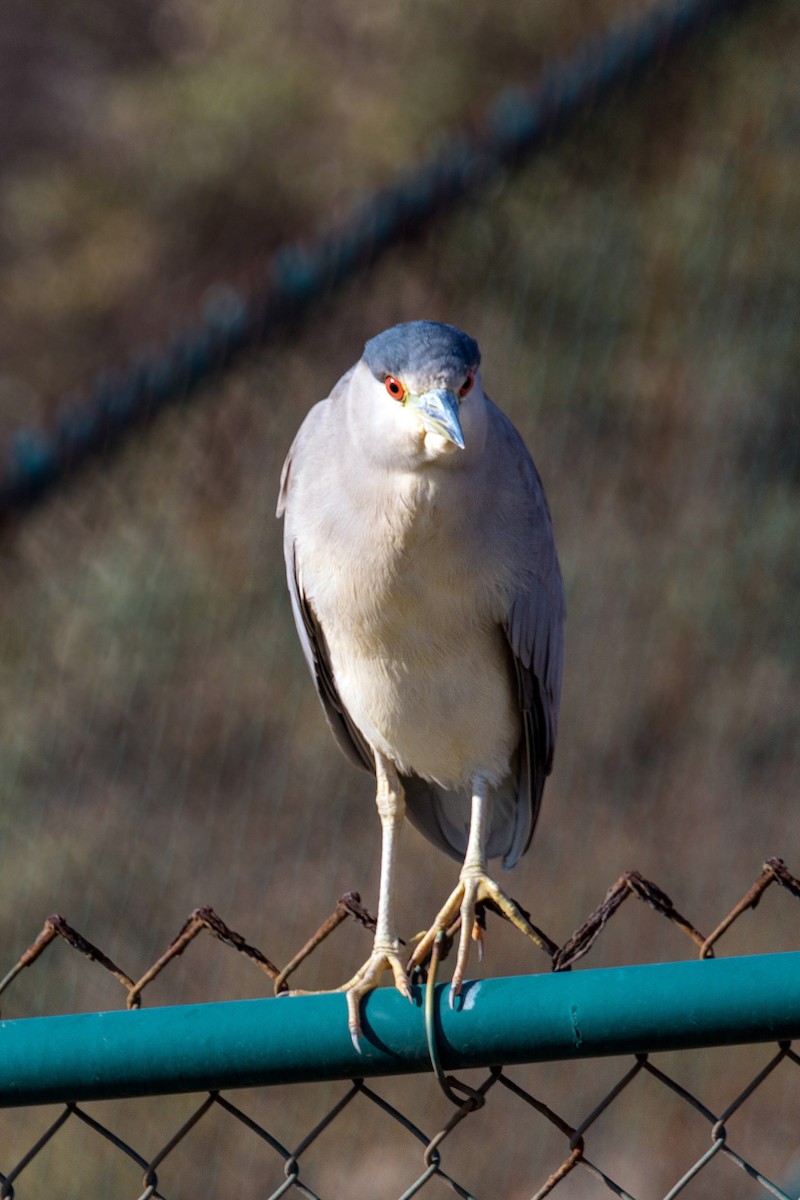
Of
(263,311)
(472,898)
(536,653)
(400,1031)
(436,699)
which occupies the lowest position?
(400,1031)

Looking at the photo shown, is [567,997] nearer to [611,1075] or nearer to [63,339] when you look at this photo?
[611,1075]

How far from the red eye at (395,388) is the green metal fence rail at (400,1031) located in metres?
0.93

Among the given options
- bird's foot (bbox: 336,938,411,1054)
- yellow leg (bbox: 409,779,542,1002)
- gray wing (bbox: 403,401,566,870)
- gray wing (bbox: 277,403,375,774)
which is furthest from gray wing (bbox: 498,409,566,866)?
bird's foot (bbox: 336,938,411,1054)

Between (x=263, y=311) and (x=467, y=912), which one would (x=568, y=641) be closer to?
(x=263, y=311)

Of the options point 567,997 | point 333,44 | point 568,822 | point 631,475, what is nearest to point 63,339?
point 333,44

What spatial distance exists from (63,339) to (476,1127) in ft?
12.6

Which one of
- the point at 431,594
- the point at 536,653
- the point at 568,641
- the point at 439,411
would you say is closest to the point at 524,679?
the point at 536,653

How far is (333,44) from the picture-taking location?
21.8ft

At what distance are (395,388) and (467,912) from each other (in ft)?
2.45

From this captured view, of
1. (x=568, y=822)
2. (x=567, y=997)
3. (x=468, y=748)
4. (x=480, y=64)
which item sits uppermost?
(x=480, y=64)

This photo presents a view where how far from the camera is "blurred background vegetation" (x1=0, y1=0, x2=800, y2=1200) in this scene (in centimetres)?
483

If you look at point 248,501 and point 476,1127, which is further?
point 248,501

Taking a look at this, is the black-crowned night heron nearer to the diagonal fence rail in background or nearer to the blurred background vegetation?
the diagonal fence rail in background

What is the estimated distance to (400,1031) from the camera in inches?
53.7
